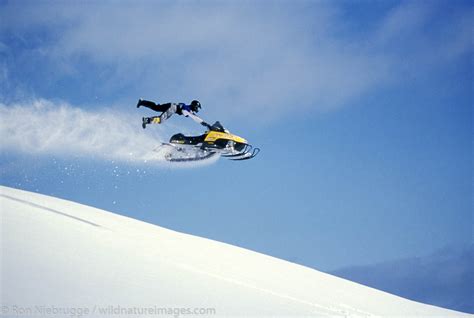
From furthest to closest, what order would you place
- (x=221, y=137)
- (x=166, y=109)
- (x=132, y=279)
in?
1. (x=221, y=137)
2. (x=166, y=109)
3. (x=132, y=279)

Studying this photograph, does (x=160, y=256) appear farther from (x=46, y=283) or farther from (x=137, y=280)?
(x=46, y=283)

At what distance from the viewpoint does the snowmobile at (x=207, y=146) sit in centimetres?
1653

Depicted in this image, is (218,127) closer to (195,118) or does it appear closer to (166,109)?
(195,118)

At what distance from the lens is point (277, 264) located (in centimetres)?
1067

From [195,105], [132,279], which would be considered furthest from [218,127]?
[132,279]

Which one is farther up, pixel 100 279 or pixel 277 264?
pixel 277 264

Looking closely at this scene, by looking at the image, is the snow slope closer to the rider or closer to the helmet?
the rider

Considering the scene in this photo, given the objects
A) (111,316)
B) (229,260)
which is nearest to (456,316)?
(229,260)

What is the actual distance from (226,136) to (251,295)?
1036cm

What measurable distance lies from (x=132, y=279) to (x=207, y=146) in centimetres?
1085

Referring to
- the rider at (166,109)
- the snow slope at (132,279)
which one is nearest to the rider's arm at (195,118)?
the rider at (166,109)

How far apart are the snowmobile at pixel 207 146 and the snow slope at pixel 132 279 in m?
7.04

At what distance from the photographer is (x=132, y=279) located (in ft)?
20.5

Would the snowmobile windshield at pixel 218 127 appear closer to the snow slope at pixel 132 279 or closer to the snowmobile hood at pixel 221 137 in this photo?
the snowmobile hood at pixel 221 137
